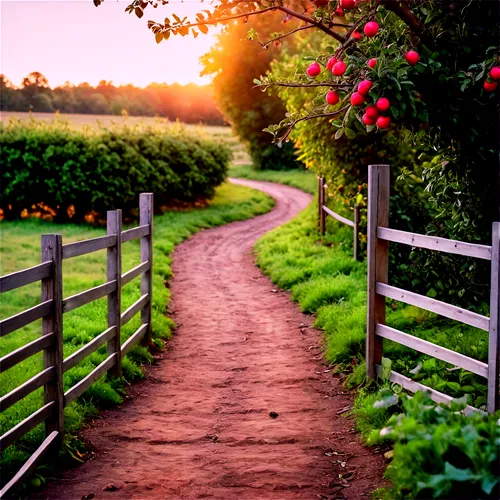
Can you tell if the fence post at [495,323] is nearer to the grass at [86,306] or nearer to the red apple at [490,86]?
the red apple at [490,86]

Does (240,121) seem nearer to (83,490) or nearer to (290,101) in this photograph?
(290,101)

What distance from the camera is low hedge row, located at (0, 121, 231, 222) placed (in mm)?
19578

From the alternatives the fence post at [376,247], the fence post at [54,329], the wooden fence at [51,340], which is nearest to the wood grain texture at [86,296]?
the wooden fence at [51,340]

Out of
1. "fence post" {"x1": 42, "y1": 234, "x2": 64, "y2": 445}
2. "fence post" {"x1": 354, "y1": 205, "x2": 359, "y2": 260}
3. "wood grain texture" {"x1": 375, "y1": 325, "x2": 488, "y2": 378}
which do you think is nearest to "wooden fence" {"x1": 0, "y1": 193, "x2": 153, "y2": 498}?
"fence post" {"x1": 42, "y1": 234, "x2": 64, "y2": 445}

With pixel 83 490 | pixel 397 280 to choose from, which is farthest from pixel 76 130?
pixel 83 490

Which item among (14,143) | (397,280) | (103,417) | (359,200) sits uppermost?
(14,143)

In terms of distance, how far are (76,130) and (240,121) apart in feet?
54.5

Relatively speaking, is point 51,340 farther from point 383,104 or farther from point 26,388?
point 383,104

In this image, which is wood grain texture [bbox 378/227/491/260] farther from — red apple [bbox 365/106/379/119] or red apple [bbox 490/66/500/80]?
red apple [bbox 490/66/500/80]

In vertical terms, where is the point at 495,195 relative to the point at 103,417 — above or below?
above

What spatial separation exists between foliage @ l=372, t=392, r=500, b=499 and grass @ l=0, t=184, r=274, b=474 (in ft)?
9.91

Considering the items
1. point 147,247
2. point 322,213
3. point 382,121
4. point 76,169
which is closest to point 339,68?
point 382,121

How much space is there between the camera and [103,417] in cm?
621

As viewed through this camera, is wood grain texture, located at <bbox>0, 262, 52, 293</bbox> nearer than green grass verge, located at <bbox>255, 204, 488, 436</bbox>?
Yes
